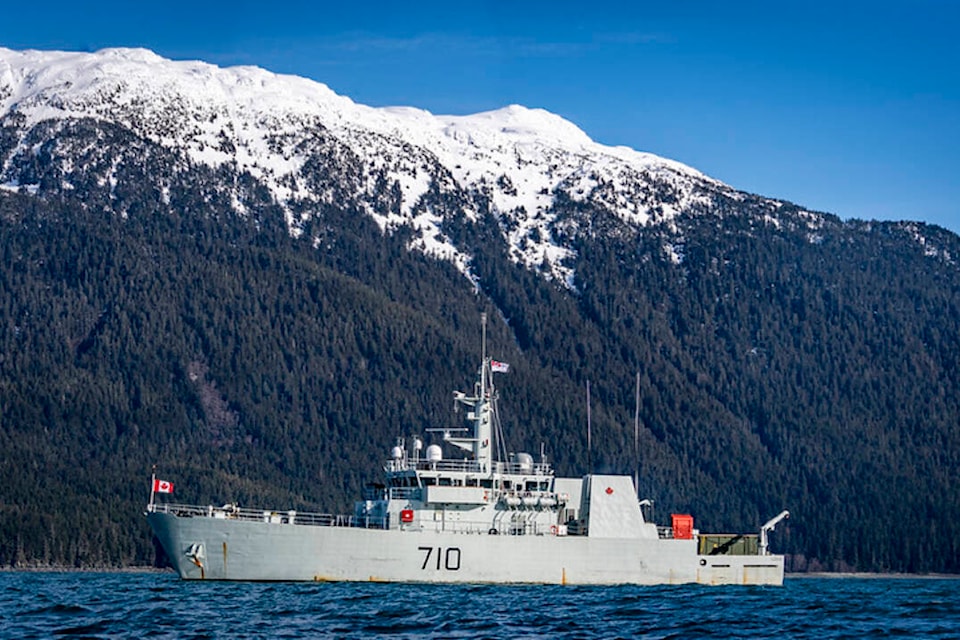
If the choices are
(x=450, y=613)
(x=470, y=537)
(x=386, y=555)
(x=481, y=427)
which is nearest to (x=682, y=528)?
(x=481, y=427)

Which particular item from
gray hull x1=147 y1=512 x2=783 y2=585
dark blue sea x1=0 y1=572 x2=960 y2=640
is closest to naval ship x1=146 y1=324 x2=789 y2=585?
gray hull x1=147 y1=512 x2=783 y2=585

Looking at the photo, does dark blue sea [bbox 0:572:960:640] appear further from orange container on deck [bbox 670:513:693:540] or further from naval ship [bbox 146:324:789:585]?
orange container on deck [bbox 670:513:693:540]

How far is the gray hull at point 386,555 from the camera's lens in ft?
291

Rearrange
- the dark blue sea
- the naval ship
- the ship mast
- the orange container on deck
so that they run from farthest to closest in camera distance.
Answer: the orange container on deck, the ship mast, the naval ship, the dark blue sea

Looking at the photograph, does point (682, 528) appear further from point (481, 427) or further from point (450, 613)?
point (450, 613)

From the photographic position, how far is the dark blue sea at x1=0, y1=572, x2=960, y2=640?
62281 mm

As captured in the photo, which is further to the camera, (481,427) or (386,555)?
(481,427)

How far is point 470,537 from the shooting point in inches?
3578

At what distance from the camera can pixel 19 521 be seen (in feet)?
570

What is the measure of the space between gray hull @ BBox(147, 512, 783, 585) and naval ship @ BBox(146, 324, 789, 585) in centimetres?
6

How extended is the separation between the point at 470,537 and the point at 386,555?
16.8 feet

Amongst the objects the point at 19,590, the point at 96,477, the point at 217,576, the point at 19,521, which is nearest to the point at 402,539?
the point at 217,576

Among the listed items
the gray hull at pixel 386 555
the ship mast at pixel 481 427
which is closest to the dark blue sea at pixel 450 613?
the gray hull at pixel 386 555

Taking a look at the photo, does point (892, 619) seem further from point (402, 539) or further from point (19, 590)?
point (19, 590)
